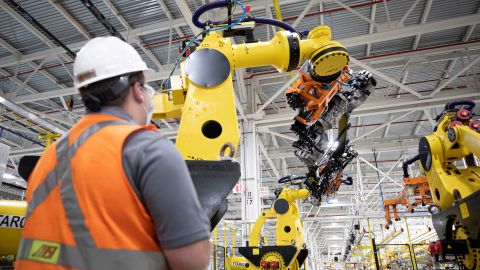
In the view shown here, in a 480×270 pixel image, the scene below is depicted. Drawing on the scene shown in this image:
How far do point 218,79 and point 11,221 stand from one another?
5.17 feet

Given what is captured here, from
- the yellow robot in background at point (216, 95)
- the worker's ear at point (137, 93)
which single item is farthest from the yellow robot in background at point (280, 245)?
the worker's ear at point (137, 93)

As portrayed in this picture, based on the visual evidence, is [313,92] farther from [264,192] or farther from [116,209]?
[264,192]

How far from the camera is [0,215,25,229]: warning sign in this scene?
1.83m

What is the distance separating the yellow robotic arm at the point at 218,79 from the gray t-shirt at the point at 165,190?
0.95 meters

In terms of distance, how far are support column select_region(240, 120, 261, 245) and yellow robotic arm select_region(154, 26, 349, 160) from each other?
7.48 metres

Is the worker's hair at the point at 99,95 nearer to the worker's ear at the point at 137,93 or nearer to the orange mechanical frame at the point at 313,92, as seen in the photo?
the worker's ear at the point at 137,93

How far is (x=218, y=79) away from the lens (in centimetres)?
204

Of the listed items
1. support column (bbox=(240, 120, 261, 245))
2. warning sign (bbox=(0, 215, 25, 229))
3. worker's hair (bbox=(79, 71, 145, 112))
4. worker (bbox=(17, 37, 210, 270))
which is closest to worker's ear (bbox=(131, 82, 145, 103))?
worker's hair (bbox=(79, 71, 145, 112))

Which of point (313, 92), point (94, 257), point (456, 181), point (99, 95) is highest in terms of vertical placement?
point (313, 92)

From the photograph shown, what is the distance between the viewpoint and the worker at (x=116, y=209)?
0.82 m

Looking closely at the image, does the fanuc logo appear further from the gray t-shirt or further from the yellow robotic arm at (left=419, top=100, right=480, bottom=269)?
the yellow robotic arm at (left=419, top=100, right=480, bottom=269)

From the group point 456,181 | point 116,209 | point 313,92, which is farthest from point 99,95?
point 456,181

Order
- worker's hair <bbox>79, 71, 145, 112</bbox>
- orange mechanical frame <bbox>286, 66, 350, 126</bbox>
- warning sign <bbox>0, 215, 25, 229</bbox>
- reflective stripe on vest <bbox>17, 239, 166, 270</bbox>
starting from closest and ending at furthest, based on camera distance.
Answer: reflective stripe on vest <bbox>17, 239, 166, 270</bbox>, worker's hair <bbox>79, 71, 145, 112</bbox>, warning sign <bbox>0, 215, 25, 229</bbox>, orange mechanical frame <bbox>286, 66, 350, 126</bbox>

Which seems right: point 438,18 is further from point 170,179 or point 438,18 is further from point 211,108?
point 170,179
